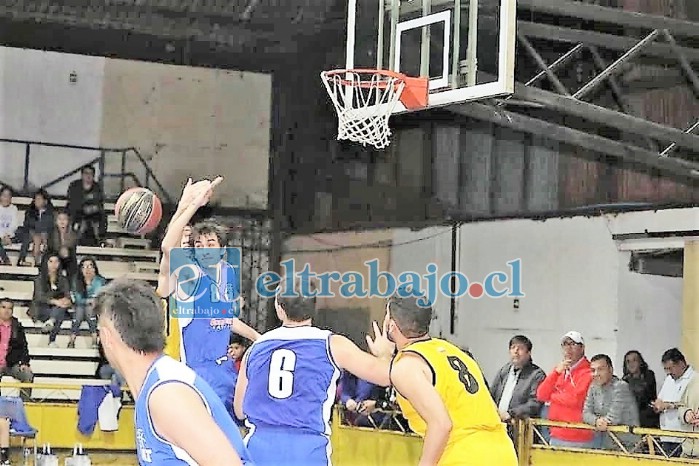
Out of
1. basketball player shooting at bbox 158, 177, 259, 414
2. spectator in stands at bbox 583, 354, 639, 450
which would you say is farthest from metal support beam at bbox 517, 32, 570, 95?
basketball player shooting at bbox 158, 177, 259, 414

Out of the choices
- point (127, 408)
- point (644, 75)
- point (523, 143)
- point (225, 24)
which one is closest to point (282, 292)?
point (127, 408)

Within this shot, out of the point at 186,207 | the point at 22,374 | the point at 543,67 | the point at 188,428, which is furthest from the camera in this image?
the point at 22,374

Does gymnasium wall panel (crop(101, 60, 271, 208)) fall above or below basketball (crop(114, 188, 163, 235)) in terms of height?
above

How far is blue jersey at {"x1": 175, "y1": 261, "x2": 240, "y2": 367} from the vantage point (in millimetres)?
6352

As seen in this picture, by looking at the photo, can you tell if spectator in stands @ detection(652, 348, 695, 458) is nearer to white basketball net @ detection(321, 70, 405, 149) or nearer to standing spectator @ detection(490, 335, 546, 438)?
standing spectator @ detection(490, 335, 546, 438)

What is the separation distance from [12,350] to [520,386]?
254 inches

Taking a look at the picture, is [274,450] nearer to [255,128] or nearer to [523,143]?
[523,143]

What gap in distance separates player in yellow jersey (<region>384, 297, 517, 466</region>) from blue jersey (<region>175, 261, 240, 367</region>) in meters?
1.52

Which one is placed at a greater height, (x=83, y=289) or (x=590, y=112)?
(x=590, y=112)

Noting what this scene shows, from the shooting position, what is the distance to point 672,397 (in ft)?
31.4

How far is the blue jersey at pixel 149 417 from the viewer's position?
284 cm

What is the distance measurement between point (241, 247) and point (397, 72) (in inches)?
353

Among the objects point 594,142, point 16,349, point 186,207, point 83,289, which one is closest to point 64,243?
point 83,289

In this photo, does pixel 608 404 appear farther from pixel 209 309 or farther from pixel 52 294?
pixel 52 294
